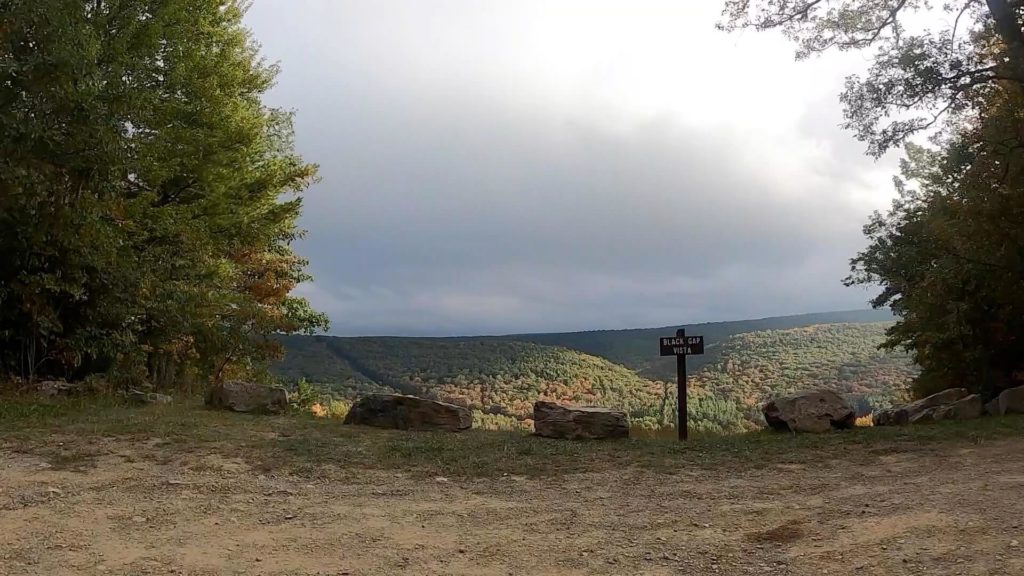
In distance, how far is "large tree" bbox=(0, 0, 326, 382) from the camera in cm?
1195

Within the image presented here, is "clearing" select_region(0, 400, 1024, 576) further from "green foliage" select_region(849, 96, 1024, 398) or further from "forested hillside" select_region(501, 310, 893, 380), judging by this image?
"forested hillside" select_region(501, 310, 893, 380)

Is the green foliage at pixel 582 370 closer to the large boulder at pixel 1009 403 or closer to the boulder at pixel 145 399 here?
the boulder at pixel 145 399

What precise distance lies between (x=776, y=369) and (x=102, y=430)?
230 feet

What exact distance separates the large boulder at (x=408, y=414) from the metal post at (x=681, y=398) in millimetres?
3887

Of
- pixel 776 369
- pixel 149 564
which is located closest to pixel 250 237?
pixel 149 564

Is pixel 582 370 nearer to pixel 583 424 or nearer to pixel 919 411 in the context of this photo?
pixel 919 411

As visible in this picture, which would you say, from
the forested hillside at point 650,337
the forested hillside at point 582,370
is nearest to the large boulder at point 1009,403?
the forested hillside at point 582,370

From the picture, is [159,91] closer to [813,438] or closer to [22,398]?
[22,398]

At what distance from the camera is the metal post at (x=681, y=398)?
11477 mm

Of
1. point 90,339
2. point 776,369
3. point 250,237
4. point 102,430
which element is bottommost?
point 776,369

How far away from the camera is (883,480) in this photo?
7492mm

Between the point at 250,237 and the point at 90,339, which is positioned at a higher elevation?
the point at 250,237

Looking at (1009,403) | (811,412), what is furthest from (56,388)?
(1009,403)

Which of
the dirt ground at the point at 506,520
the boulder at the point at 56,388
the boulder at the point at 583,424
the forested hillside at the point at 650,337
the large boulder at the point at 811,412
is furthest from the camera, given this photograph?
the forested hillside at the point at 650,337
